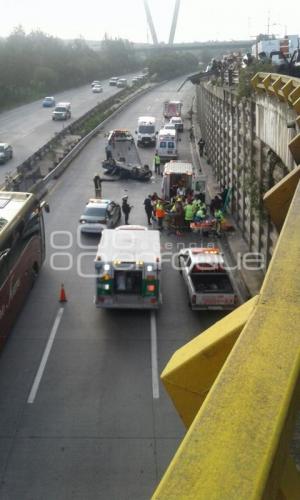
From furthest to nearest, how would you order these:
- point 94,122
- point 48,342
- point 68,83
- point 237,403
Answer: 1. point 68,83
2. point 94,122
3. point 48,342
4. point 237,403

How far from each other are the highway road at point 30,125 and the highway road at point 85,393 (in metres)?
21.1

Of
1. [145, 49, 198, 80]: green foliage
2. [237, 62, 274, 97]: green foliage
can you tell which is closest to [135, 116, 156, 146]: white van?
[237, 62, 274, 97]: green foliage

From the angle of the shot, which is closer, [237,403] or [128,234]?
[237,403]

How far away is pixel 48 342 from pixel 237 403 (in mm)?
13409

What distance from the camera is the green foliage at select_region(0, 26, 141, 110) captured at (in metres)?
96.1

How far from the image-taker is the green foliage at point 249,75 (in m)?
22.4

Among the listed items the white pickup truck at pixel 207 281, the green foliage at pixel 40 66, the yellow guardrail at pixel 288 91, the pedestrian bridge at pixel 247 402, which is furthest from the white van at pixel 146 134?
the pedestrian bridge at pixel 247 402

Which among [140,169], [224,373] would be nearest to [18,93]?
[140,169]

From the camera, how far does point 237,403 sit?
89.8 inches

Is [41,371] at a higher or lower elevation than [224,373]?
lower

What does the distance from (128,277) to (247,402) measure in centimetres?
1422

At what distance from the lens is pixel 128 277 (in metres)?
16.5

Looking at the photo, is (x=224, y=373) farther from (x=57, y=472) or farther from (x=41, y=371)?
(x=41, y=371)

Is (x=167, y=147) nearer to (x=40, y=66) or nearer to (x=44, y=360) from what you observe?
(x=44, y=360)
